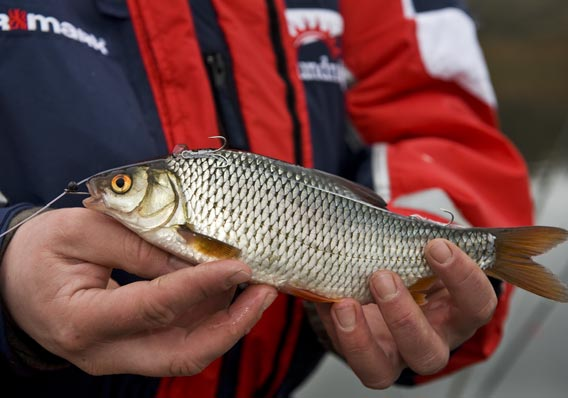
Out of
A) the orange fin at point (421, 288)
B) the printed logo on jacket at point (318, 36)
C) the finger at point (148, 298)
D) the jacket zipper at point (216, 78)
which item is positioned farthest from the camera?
the printed logo on jacket at point (318, 36)

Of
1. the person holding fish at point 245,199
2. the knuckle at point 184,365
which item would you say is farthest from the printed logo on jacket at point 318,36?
the knuckle at point 184,365

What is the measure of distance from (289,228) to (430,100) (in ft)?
2.80

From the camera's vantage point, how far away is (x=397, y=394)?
2.25 m

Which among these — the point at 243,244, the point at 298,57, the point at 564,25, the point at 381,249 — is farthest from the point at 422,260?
the point at 564,25

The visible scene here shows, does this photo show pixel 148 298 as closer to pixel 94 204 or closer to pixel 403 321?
pixel 94 204

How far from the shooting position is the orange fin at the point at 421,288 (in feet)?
4.23

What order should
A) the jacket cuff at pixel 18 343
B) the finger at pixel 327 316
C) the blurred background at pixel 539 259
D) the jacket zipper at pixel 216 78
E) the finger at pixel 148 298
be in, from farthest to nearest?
1. the blurred background at pixel 539 259
2. the jacket zipper at pixel 216 78
3. the finger at pixel 327 316
4. the jacket cuff at pixel 18 343
5. the finger at pixel 148 298

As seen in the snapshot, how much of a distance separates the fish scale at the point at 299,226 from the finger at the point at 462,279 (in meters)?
0.04

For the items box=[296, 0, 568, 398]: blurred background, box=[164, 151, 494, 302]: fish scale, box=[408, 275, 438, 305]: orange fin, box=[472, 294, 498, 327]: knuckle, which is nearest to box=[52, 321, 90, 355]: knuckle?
box=[164, 151, 494, 302]: fish scale

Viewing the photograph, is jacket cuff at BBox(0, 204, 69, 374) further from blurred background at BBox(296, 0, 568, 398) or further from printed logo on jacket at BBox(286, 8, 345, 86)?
blurred background at BBox(296, 0, 568, 398)

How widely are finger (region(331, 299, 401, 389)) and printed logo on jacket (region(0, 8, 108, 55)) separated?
2.23 ft

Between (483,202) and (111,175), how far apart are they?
0.97 metres

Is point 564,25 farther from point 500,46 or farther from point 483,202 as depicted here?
point 483,202

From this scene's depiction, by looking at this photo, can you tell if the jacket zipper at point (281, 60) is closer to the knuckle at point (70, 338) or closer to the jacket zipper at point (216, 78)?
the jacket zipper at point (216, 78)
